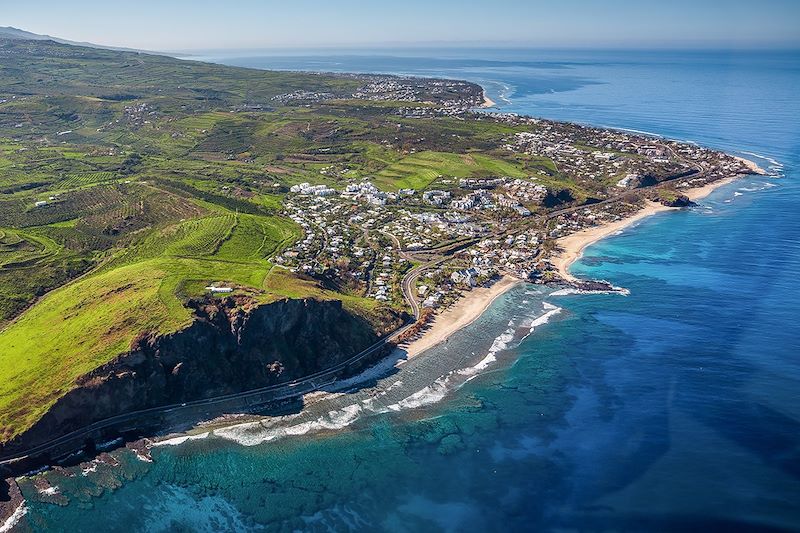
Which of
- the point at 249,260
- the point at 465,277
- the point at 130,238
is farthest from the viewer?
the point at 130,238

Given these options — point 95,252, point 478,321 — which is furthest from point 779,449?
point 95,252

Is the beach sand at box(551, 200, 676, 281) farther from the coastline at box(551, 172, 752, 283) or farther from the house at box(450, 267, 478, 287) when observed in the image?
the house at box(450, 267, 478, 287)

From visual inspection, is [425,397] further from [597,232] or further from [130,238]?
[597,232]

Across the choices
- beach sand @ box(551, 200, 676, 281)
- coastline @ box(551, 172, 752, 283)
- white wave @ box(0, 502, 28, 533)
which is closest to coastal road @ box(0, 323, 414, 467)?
white wave @ box(0, 502, 28, 533)

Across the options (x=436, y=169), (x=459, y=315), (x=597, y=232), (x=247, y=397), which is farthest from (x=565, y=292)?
(x=436, y=169)

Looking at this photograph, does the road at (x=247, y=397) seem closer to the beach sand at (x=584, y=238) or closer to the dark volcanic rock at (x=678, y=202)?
the beach sand at (x=584, y=238)

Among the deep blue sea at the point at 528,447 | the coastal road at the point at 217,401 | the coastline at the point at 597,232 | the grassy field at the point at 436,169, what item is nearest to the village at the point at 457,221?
the coastline at the point at 597,232
